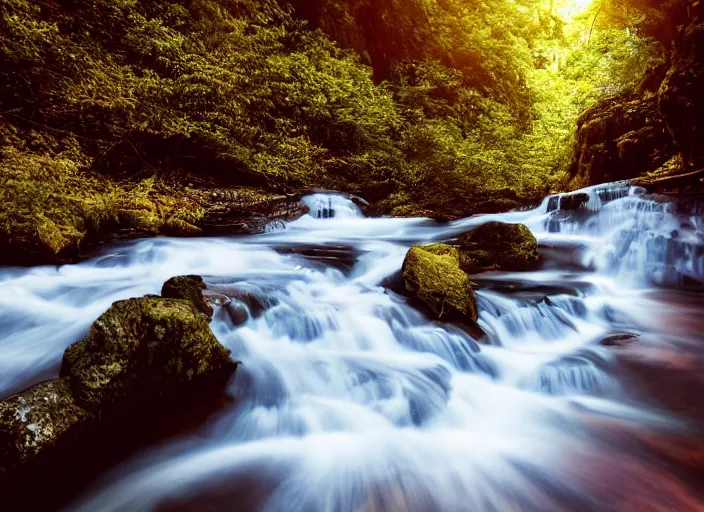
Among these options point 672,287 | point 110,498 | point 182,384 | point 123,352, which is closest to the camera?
point 110,498

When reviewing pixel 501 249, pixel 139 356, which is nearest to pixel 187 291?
pixel 139 356

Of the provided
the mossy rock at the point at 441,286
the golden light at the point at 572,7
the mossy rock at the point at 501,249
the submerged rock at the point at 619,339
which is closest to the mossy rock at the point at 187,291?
the mossy rock at the point at 441,286

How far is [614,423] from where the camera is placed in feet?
10.4

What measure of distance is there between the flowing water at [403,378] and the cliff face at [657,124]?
6.38 ft

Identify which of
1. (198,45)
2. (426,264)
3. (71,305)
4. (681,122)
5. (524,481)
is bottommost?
(524,481)

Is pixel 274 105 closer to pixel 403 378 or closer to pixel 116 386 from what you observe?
pixel 403 378

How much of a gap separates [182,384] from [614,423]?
3319 mm

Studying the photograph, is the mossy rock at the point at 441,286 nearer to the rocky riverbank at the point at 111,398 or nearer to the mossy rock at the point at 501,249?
the mossy rock at the point at 501,249

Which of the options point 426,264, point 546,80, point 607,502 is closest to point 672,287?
point 426,264

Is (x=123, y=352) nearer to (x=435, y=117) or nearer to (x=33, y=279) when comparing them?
(x=33, y=279)

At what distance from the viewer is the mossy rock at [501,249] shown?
6.66 meters

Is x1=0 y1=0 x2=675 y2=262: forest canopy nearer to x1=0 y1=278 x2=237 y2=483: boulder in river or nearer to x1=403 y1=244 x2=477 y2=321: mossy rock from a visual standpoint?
x1=0 y1=278 x2=237 y2=483: boulder in river

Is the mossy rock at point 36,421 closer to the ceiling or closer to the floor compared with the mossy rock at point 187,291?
closer to the floor

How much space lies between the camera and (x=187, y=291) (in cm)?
375
